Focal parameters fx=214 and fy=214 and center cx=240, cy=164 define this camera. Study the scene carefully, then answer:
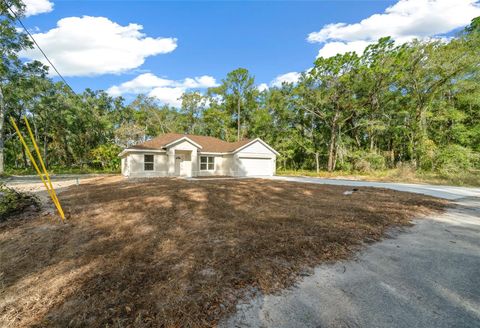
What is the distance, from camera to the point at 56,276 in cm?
289

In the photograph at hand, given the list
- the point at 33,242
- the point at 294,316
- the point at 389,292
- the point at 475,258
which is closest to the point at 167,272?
the point at 294,316

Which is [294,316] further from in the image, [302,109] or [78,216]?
[302,109]

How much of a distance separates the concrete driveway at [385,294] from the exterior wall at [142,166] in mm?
16566

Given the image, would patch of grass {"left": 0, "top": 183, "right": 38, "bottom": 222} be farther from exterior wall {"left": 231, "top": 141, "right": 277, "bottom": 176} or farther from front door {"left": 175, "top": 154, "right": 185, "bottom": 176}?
exterior wall {"left": 231, "top": 141, "right": 277, "bottom": 176}

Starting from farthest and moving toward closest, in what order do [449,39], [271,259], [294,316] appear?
[449,39]
[271,259]
[294,316]

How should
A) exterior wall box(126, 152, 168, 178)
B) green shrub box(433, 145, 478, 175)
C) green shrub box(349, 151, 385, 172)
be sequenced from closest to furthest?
green shrub box(433, 145, 478, 175)
exterior wall box(126, 152, 168, 178)
green shrub box(349, 151, 385, 172)

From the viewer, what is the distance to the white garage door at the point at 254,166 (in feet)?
66.5

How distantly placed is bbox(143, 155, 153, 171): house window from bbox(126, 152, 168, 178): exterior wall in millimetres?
224

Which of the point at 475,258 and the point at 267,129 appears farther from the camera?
the point at 267,129

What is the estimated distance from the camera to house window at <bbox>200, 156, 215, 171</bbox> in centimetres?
2028

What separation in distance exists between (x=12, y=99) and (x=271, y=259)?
96.4 feet

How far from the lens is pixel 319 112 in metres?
26.2

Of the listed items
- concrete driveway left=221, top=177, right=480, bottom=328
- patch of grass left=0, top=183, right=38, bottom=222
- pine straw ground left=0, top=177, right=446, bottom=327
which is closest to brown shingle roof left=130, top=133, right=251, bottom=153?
patch of grass left=0, top=183, right=38, bottom=222

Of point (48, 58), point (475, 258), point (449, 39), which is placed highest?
point (449, 39)
